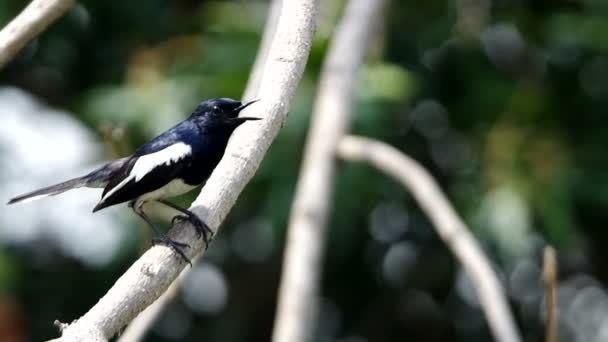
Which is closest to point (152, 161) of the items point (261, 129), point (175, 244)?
point (261, 129)

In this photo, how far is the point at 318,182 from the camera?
4.54 meters

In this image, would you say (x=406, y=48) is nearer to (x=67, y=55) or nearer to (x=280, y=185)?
(x=280, y=185)

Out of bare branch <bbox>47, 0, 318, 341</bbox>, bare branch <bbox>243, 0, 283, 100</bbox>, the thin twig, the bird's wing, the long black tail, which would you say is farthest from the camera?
bare branch <bbox>243, 0, 283, 100</bbox>

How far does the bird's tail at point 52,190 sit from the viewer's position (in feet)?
11.7

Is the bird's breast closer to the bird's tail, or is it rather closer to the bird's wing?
the bird's wing

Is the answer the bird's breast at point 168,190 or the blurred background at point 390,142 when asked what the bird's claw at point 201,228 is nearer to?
the bird's breast at point 168,190

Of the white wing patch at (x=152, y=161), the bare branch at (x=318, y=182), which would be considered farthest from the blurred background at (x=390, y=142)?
the white wing patch at (x=152, y=161)

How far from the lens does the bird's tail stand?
357 cm

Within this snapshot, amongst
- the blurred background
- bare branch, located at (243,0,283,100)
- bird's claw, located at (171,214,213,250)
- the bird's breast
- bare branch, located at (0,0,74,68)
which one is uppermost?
bare branch, located at (0,0,74,68)

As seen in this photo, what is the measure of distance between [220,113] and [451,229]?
1.15 meters

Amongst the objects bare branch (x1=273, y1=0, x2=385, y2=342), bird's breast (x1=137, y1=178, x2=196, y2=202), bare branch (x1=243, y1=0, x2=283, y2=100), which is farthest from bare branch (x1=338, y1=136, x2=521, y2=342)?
bird's breast (x1=137, y1=178, x2=196, y2=202)

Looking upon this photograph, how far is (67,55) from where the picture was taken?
7.23 m

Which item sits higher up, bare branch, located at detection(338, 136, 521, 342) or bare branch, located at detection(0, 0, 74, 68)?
bare branch, located at detection(0, 0, 74, 68)

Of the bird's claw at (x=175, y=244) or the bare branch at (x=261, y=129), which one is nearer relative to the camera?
the bird's claw at (x=175, y=244)
